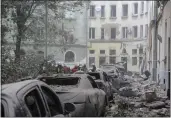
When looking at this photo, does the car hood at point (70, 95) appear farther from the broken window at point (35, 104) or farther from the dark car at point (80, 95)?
the broken window at point (35, 104)

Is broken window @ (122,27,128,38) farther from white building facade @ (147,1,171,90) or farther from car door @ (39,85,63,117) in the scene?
car door @ (39,85,63,117)

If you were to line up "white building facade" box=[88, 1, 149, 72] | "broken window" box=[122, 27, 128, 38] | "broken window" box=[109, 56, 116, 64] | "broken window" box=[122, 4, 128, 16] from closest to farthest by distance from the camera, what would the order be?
"broken window" box=[109, 56, 116, 64] < "white building facade" box=[88, 1, 149, 72] < "broken window" box=[122, 27, 128, 38] < "broken window" box=[122, 4, 128, 16]

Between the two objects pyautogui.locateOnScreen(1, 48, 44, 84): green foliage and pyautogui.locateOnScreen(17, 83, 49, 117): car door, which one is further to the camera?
pyautogui.locateOnScreen(1, 48, 44, 84): green foliage

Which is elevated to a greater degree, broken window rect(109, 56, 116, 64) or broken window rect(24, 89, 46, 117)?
broken window rect(24, 89, 46, 117)

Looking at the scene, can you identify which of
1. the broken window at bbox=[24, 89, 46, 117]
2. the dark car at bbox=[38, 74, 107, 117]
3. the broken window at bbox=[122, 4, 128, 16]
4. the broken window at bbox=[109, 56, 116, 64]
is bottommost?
the broken window at bbox=[109, 56, 116, 64]

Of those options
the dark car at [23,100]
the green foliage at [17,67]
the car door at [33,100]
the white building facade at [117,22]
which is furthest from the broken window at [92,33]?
the car door at [33,100]

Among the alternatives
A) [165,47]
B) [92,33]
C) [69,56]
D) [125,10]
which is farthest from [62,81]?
[125,10]

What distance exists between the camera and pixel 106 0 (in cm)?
5128

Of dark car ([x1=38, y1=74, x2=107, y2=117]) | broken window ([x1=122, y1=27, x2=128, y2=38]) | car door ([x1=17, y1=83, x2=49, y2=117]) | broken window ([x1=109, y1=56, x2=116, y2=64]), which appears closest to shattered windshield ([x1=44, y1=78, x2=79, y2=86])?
dark car ([x1=38, y1=74, x2=107, y2=117])

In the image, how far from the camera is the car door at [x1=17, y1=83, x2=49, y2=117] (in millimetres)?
3486

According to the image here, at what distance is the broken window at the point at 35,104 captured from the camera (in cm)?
371

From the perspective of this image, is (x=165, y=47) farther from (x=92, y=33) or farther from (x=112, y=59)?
(x=92, y=33)

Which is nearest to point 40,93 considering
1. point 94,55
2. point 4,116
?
point 4,116

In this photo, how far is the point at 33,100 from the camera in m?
3.85
